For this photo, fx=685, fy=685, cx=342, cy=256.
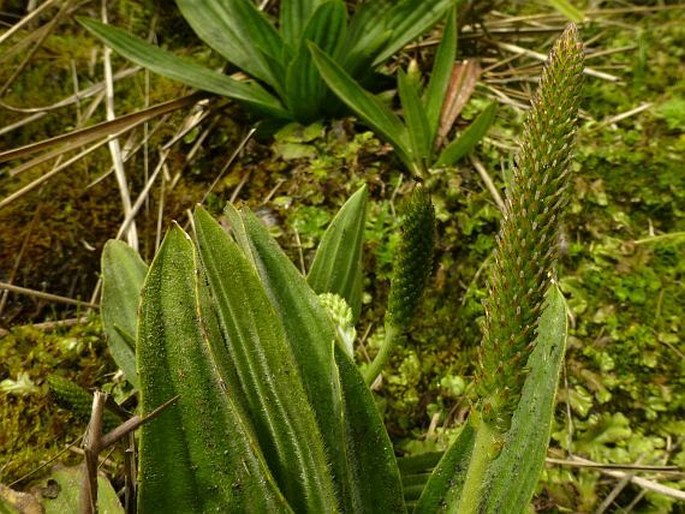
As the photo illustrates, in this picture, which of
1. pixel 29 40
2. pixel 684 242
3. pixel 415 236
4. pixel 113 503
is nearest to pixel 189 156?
pixel 29 40

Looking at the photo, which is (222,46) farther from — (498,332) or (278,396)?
(498,332)

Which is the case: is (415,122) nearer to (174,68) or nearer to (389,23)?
(389,23)

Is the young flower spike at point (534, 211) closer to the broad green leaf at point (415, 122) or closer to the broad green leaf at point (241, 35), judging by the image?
the broad green leaf at point (415, 122)

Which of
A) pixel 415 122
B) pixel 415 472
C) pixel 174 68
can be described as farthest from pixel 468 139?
pixel 415 472

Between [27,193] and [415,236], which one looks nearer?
[415,236]

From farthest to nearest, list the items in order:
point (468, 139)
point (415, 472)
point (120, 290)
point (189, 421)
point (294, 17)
A: point (294, 17)
point (468, 139)
point (120, 290)
point (415, 472)
point (189, 421)

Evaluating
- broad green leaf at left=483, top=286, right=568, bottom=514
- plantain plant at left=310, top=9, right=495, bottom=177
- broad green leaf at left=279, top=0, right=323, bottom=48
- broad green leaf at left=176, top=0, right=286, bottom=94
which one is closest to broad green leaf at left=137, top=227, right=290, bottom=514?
broad green leaf at left=483, top=286, right=568, bottom=514

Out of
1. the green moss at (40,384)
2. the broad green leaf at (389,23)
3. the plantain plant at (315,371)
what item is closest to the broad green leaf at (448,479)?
the plantain plant at (315,371)
